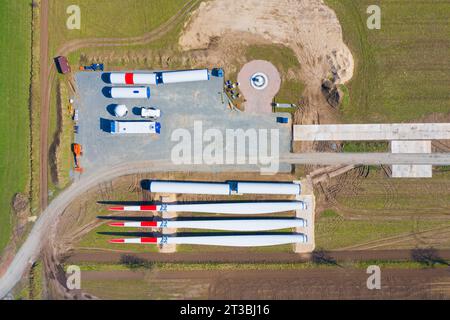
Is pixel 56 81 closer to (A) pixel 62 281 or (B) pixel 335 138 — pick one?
(A) pixel 62 281

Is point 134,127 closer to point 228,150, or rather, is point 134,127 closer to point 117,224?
point 228,150

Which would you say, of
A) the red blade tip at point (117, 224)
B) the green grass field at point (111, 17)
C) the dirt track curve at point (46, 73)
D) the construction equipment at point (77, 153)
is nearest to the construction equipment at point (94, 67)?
the dirt track curve at point (46, 73)

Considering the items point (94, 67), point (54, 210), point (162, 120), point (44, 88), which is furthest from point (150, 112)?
point (54, 210)

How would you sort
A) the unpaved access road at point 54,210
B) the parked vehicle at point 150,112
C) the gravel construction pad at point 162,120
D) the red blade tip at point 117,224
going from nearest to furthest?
1. the parked vehicle at point 150,112
2. the red blade tip at point 117,224
3. the gravel construction pad at point 162,120
4. the unpaved access road at point 54,210

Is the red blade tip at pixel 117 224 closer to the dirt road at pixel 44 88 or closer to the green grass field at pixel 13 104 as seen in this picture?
the dirt road at pixel 44 88

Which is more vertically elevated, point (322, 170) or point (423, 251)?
point (322, 170)

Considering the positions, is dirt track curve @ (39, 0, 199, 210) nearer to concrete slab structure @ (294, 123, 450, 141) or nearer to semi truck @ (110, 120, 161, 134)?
semi truck @ (110, 120, 161, 134)
